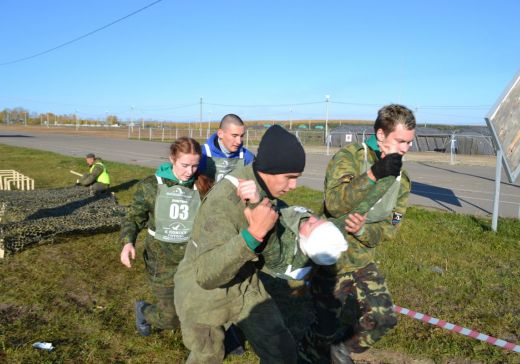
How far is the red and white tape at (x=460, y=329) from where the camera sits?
450 cm

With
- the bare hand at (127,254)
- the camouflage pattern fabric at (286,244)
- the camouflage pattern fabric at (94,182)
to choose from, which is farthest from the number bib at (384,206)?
the camouflage pattern fabric at (94,182)

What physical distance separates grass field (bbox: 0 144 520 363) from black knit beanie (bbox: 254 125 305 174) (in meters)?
2.61

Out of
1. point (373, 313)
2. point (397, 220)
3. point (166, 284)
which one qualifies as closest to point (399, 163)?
point (397, 220)

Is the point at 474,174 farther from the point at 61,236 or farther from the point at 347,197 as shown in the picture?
the point at 347,197

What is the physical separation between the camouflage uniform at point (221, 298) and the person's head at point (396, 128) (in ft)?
4.62

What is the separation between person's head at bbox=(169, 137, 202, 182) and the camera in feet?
13.8

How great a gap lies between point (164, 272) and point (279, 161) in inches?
93.9

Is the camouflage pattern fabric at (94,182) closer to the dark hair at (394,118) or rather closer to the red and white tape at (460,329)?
the red and white tape at (460,329)

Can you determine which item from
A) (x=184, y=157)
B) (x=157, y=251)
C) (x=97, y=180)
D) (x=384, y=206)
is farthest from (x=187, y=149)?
(x=97, y=180)

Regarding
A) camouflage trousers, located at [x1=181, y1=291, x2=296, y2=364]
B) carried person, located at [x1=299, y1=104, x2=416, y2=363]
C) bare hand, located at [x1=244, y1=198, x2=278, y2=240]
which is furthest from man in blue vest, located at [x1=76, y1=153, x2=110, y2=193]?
bare hand, located at [x1=244, y1=198, x2=278, y2=240]

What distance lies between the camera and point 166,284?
439 centimetres

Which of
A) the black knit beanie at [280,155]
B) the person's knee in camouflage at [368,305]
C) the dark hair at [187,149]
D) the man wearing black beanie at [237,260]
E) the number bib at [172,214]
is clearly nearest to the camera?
the man wearing black beanie at [237,260]

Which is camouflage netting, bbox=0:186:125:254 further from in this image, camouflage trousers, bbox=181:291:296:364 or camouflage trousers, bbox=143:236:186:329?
camouflage trousers, bbox=181:291:296:364

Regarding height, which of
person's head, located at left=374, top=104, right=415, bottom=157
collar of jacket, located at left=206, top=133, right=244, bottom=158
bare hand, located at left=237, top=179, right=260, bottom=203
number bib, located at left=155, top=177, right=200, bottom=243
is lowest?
number bib, located at left=155, top=177, right=200, bottom=243
